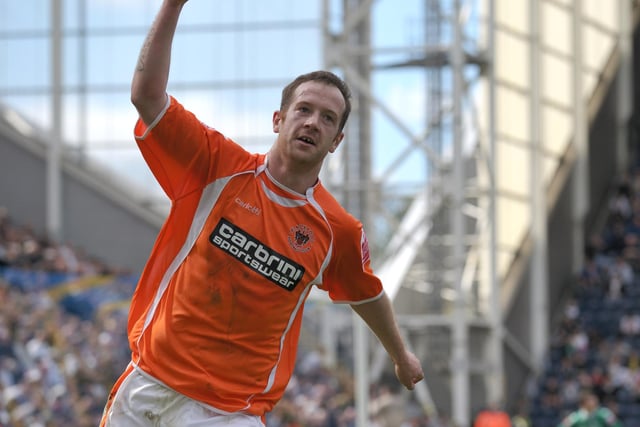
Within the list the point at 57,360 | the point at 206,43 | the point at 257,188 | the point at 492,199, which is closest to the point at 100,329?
the point at 57,360

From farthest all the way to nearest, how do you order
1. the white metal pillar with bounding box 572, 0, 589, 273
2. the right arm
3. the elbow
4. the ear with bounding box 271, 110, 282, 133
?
the white metal pillar with bounding box 572, 0, 589, 273 < the ear with bounding box 271, 110, 282, 133 < the elbow < the right arm

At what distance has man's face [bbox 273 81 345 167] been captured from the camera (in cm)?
441

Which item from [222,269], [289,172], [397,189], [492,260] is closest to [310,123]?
[289,172]

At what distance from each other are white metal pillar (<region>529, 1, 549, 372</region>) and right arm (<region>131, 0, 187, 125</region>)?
22.0m

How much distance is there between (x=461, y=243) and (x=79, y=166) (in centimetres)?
1506

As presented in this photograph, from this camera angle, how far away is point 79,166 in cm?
3038

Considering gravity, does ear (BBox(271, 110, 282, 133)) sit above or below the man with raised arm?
above

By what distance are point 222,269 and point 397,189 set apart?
21.0m

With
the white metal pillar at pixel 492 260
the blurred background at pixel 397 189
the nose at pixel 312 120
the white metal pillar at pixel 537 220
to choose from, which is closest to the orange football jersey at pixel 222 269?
the nose at pixel 312 120

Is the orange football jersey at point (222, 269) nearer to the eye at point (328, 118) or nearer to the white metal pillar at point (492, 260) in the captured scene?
the eye at point (328, 118)

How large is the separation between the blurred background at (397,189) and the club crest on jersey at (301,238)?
1101 centimetres

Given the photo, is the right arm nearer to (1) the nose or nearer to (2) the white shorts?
(1) the nose

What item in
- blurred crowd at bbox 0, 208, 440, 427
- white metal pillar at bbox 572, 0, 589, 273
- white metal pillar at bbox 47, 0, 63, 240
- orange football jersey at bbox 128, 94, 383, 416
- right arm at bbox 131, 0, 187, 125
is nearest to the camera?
right arm at bbox 131, 0, 187, 125

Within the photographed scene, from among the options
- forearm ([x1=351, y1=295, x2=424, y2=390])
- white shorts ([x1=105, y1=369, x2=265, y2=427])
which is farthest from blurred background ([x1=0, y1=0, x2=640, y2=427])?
white shorts ([x1=105, y1=369, x2=265, y2=427])
